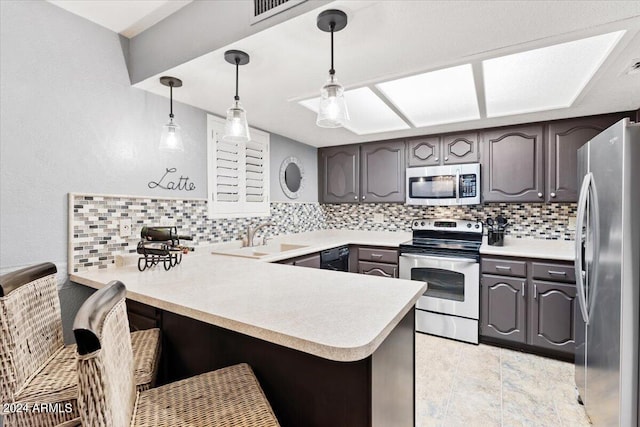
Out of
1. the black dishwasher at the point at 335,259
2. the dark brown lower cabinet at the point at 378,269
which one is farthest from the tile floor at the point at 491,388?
the black dishwasher at the point at 335,259

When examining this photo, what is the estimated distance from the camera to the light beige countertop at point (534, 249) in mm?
2363

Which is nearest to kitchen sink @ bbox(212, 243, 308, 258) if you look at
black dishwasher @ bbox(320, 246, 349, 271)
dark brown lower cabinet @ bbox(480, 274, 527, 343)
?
black dishwasher @ bbox(320, 246, 349, 271)

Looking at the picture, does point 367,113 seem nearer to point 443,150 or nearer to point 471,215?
point 443,150

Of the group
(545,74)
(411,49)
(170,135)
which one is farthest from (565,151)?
(170,135)

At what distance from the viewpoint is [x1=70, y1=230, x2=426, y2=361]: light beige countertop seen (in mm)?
831

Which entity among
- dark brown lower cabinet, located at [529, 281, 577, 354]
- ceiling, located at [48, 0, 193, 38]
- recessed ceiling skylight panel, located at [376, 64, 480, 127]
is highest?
ceiling, located at [48, 0, 193, 38]

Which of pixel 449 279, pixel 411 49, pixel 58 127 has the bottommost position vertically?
pixel 449 279

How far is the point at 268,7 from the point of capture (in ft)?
4.30

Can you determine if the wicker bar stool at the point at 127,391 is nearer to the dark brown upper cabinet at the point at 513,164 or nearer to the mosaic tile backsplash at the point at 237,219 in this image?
the mosaic tile backsplash at the point at 237,219

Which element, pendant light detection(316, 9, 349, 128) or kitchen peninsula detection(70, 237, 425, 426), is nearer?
kitchen peninsula detection(70, 237, 425, 426)

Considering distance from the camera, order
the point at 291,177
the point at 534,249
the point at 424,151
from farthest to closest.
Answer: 1. the point at 291,177
2. the point at 424,151
3. the point at 534,249

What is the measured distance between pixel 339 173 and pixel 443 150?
1.25m

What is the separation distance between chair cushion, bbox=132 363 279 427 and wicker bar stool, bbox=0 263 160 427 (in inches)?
10.3

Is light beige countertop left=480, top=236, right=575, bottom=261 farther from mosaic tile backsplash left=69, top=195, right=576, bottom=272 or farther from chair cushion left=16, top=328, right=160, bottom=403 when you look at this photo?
chair cushion left=16, top=328, right=160, bottom=403
